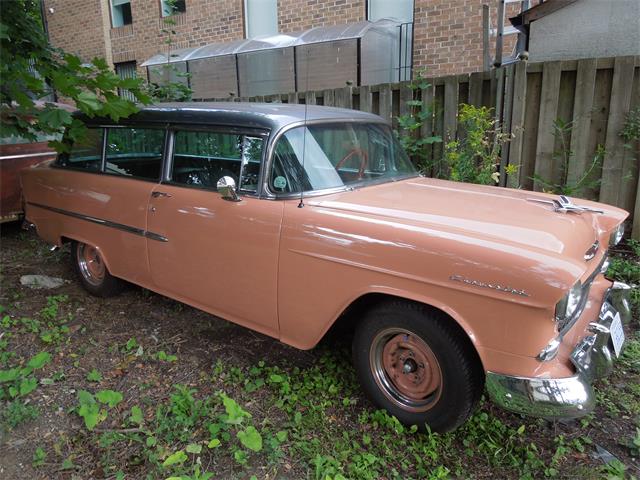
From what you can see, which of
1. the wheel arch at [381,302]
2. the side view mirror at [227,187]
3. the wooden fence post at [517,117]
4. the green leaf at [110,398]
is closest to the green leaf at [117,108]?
the side view mirror at [227,187]

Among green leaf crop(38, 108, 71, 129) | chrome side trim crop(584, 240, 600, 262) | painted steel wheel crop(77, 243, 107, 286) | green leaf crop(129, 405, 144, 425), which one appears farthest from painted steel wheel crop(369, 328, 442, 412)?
A: painted steel wheel crop(77, 243, 107, 286)

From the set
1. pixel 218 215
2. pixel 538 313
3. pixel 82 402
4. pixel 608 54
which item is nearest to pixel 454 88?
pixel 608 54

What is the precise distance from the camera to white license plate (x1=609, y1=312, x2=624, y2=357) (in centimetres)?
257

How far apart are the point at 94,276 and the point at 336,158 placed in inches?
106

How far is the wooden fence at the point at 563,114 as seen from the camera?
4570 millimetres

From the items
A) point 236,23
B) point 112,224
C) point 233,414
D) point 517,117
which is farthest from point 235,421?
point 236,23

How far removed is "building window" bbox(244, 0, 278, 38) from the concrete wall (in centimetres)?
613

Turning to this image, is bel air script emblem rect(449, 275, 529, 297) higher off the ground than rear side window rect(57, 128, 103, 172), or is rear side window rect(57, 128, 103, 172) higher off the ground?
rear side window rect(57, 128, 103, 172)

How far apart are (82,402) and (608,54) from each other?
19.4 ft

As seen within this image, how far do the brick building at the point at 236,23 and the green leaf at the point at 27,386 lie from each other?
20.1 feet

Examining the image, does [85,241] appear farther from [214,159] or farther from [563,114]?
[563,114]

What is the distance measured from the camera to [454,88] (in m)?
5.27

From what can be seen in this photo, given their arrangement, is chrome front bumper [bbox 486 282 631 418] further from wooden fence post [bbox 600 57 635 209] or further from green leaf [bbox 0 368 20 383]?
wooden fence post [bbox 600 57 635 209]

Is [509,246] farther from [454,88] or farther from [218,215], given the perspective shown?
[454,88]
